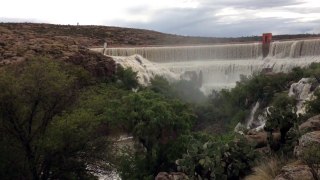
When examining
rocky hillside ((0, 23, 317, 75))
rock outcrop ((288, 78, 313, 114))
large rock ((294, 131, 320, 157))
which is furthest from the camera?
rocky hillside ((0, 23, 317, 75))

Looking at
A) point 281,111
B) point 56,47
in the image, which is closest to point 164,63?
point 56,47

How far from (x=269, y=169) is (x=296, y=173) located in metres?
1.24

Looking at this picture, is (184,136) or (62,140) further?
(184,136)

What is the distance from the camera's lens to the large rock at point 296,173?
9.08 m

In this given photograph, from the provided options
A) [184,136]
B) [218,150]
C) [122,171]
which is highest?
[218,150]

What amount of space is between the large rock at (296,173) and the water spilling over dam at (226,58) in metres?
38.1

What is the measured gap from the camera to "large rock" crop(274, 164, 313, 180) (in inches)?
357

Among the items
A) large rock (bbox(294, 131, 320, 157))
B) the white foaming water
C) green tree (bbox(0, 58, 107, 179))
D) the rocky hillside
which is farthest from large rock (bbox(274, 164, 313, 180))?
the white foaming water

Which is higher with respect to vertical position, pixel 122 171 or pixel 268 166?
pixel 268 166

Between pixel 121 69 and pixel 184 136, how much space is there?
98.8 ft

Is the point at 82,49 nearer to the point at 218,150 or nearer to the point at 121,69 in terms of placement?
the point at 121,69

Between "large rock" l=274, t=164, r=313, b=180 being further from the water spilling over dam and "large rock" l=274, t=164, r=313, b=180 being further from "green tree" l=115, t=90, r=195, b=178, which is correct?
the water spilling over dam

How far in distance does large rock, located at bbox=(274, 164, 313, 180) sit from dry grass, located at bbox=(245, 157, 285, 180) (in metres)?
0.60

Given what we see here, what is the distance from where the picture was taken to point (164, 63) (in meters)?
56.4
